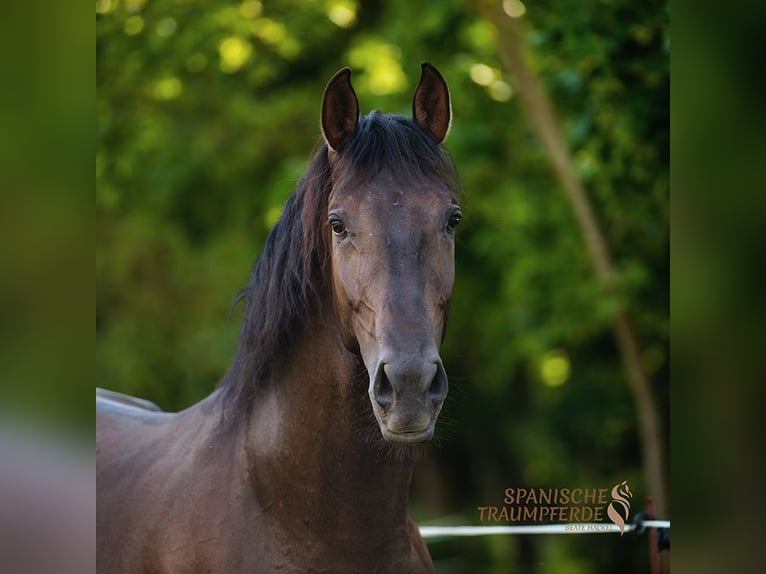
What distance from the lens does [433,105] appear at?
2.79m

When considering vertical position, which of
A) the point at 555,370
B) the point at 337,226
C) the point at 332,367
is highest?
the point at 555,370

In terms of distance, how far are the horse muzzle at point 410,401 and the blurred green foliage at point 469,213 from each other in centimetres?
467

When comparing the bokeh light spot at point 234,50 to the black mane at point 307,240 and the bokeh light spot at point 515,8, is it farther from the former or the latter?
the black mane at point 307,240

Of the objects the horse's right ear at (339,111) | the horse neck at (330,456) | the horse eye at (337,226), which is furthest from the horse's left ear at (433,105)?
the horse neck at (330,456)

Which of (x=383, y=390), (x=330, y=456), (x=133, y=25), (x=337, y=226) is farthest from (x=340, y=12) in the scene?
(x=383, y=390)

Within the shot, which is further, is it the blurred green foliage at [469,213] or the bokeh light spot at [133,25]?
the blurred green foliage at [469,213]

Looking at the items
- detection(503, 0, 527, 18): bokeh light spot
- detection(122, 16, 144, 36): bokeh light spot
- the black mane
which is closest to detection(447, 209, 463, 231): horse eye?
the black mane

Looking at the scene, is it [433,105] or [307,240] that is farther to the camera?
[433,105]

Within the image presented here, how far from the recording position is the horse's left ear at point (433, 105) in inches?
108

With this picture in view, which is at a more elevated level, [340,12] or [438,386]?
[340,12]

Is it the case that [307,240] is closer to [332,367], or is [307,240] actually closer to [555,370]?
[332,367]

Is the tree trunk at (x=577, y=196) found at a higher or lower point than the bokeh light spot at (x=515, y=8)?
lower

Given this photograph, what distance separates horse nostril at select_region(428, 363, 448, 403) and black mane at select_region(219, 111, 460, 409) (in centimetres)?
53

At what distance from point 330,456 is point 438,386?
52cm
